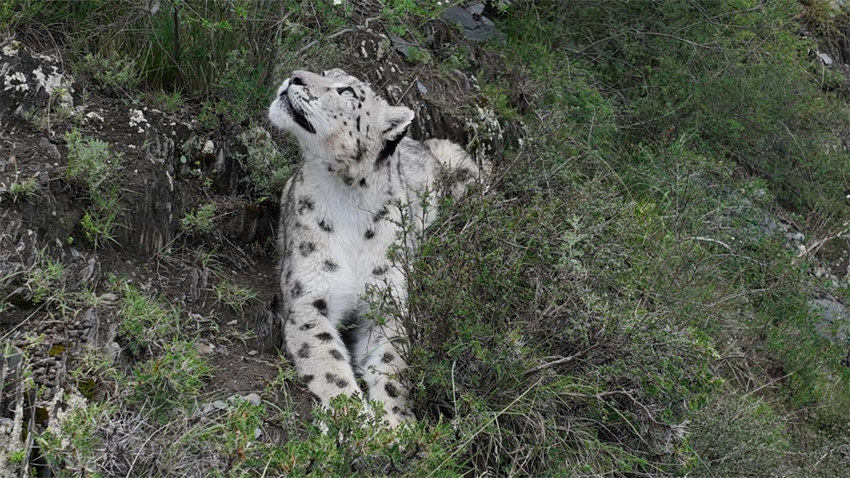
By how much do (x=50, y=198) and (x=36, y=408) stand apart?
63.8 inches

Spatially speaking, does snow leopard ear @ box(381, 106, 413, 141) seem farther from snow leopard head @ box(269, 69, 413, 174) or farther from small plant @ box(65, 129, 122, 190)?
small plant @ box(65, 129, 122, 190)

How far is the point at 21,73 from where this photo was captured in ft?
18.1

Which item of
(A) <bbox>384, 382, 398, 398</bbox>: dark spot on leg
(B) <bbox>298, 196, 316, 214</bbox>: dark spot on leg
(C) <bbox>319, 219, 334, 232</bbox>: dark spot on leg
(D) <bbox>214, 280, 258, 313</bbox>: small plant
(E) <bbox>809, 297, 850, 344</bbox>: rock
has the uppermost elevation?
(B) <bbox>298, 196, 316, 214</bbox>: dark spot on leg

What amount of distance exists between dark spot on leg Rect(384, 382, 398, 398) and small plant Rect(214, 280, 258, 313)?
109 cm

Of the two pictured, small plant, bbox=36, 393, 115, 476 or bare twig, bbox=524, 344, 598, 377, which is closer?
small plant, bbox=36, 393, 115, 476

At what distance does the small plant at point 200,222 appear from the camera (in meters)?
5.59

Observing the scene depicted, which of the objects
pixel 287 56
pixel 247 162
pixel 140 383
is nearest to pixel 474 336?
pixel 140 383

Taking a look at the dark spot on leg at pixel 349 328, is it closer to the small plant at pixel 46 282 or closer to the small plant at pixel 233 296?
the small plant at pixel 233 296

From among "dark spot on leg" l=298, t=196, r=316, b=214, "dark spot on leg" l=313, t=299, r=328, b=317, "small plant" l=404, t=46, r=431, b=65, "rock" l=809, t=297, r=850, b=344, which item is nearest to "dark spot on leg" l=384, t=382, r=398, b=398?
"dark spot on leg" l=313, t=299, r=328, b=317

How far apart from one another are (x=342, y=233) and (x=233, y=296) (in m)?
0.80

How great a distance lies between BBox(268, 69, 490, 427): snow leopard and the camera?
5128 millimetres

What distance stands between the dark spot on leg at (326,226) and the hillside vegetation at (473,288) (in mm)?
586

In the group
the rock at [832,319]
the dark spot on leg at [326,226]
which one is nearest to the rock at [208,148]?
the dark spot on leg at [326,226]

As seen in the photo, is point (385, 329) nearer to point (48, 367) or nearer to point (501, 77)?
point (48, 367)
